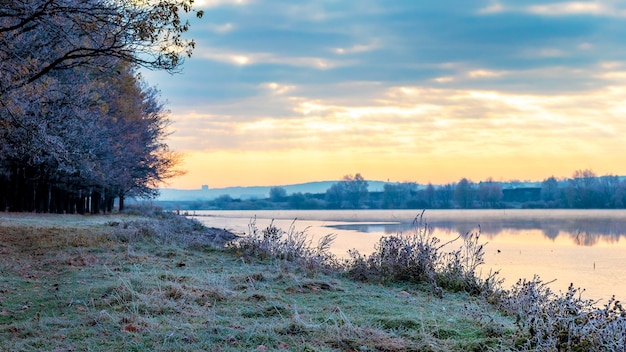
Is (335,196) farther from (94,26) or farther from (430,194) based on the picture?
(94,26)

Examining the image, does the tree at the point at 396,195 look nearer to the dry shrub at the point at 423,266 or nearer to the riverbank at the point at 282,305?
the riverbank at the point at 282,305

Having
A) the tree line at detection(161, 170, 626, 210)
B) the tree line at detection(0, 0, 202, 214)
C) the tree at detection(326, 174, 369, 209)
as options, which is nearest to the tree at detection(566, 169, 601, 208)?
the tree line at detection(161, 170, 626, 210)

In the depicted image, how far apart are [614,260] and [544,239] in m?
8.89

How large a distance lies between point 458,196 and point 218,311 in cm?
9657

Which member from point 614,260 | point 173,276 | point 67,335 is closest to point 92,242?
point 173,276

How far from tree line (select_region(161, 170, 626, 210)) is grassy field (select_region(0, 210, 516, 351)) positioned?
259 feet

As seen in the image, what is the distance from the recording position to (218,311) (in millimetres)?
7180

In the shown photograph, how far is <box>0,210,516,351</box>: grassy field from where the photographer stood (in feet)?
19.0

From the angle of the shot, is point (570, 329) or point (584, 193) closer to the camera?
point (570, 329)

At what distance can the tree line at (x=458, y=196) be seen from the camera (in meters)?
88.1

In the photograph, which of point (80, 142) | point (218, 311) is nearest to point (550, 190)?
point (80, 142)

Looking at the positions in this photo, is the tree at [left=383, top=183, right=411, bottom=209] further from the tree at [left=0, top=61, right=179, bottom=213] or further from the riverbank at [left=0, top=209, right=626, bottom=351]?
the riverbank at [left=0, top=209, right=626, bottom=351]

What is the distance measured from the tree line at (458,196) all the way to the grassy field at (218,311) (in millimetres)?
79049

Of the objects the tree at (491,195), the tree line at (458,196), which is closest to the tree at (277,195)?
the tree line at (458,196)
